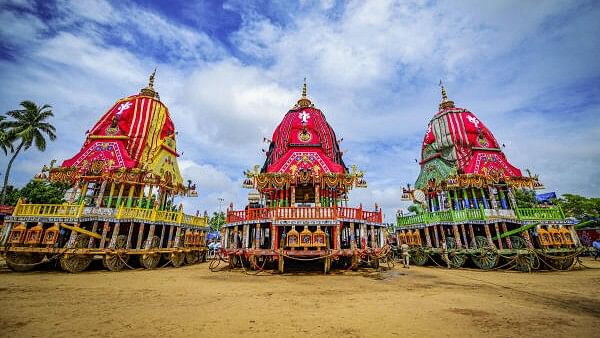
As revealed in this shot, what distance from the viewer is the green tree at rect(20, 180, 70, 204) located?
85.7 ft

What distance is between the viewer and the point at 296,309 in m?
6.45

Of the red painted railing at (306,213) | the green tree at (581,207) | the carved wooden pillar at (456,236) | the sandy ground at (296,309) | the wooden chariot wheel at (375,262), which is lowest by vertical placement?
the sandy ground at (296,309)

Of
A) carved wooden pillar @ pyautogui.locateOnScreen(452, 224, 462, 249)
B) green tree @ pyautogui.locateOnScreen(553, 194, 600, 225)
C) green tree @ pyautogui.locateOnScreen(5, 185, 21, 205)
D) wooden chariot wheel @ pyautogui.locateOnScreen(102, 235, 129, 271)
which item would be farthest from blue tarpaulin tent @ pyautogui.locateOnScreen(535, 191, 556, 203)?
green tree @ pyautogui.locateOnScreen(5, 185, 21, 205)

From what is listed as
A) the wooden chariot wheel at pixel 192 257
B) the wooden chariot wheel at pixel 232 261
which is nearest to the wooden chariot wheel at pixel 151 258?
the wooden chariot wheel at pixel 192 257

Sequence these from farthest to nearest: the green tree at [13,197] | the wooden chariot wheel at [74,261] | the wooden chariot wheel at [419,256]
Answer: the green tree at [13,197], the wooden chariot wheel at [419,256], the wooden chariot wheel at [74,261]

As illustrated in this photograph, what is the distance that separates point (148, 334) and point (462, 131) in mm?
24005

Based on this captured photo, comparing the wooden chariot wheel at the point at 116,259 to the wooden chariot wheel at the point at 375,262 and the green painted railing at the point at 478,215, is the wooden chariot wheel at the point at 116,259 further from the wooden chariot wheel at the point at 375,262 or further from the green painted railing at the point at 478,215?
the green painted railing at the point at 478,215

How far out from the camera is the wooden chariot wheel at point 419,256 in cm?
1869

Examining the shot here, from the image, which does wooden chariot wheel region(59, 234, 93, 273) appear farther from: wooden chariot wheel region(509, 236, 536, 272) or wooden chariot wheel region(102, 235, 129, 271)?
wooden chariot wheel region(509, 236, 536, 272)

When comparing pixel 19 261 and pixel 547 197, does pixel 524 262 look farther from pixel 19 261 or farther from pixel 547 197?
pixel 19 261

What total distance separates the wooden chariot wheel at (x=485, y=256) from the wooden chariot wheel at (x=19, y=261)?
80.2 feet

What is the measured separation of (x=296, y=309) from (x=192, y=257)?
1577cm

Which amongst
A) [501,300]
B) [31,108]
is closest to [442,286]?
[501,300]

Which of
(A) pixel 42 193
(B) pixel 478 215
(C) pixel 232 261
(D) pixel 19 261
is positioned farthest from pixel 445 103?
(A) pixel 42 193
